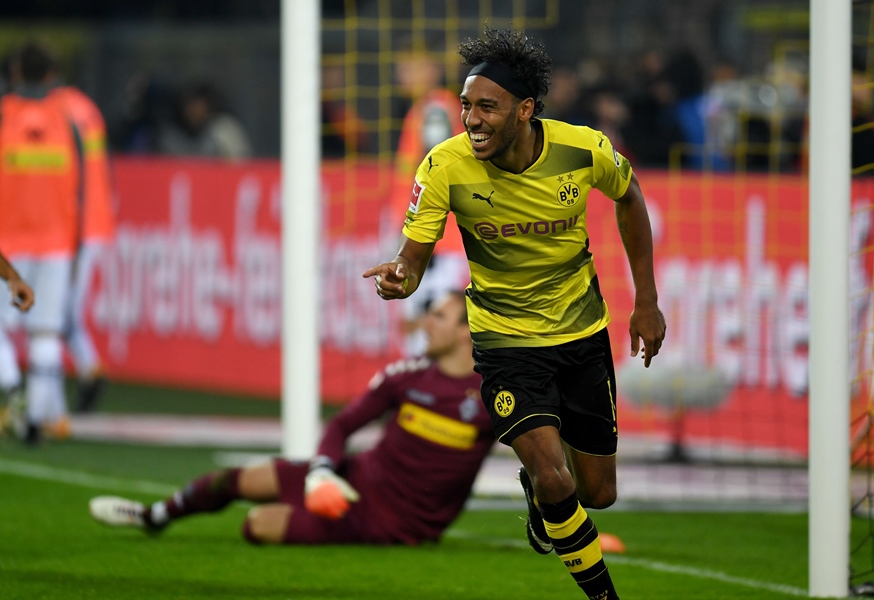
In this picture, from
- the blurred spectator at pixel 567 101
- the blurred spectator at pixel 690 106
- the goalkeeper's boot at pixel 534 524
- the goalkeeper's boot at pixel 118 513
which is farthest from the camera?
the blurred spectator at pixel 567 101

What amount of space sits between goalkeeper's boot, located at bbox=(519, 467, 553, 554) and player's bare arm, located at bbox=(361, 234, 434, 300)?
841mm

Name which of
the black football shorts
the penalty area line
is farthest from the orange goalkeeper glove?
the black football shorts

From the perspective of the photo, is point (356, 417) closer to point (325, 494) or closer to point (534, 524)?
point (325, 494)

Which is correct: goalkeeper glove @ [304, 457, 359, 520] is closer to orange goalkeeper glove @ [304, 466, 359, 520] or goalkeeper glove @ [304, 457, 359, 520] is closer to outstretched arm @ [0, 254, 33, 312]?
orange goalkeeper glove @ [304, 466, 359, 520]

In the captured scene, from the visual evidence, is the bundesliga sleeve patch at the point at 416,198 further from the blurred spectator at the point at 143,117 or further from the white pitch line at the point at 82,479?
the blurred spectator at the point at 143,117

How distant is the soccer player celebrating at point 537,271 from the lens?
16.4ft

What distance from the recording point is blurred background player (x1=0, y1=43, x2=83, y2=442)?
1054cm

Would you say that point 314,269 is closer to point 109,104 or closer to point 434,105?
point 434,105

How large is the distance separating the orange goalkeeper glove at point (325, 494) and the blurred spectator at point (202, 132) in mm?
8649

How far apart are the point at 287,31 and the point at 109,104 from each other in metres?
9.82

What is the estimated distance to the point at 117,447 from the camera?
10.2 metres

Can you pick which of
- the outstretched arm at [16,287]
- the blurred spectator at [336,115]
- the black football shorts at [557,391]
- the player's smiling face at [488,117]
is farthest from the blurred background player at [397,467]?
Result: the blurred spectator at [336,115]

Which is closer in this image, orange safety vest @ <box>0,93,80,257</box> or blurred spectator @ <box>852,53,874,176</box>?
blurred spectator @ <box>852,53,874,176</box>

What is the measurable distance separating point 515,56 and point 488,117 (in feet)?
0.86
